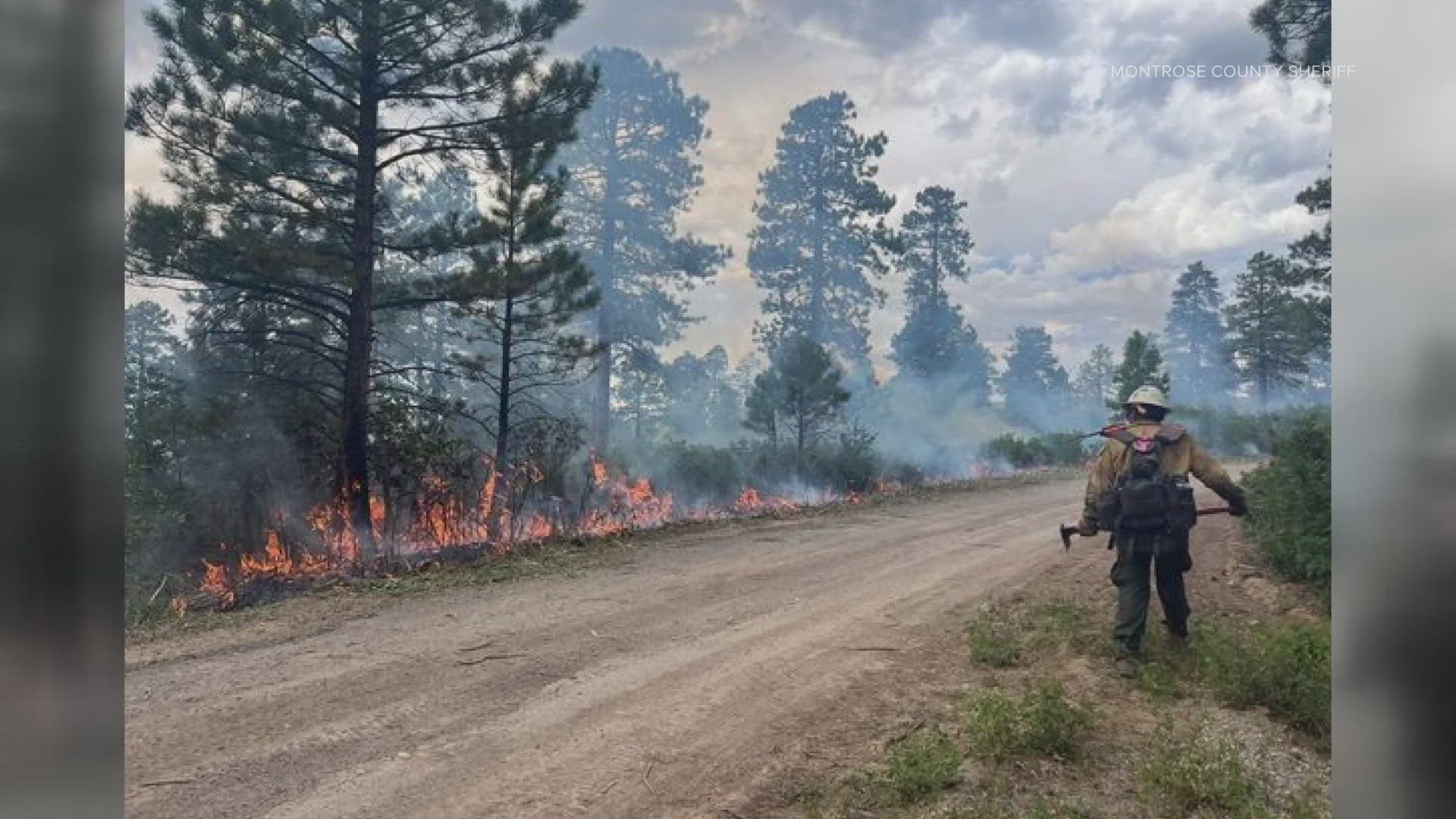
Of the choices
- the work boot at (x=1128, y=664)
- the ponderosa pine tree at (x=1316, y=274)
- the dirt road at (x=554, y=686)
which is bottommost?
the dirt road at (x=554, y=686)

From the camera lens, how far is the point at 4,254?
2.18 metres

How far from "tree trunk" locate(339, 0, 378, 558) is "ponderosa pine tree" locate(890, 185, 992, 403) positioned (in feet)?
21.3

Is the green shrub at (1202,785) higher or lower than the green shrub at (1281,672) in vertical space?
lower

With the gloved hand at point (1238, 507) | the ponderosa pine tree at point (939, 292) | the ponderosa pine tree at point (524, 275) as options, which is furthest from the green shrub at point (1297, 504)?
the ponderosa pine tree at point (524, 275)

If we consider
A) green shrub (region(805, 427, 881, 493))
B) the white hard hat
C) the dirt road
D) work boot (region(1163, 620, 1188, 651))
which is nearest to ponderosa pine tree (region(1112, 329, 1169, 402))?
the white hard hat

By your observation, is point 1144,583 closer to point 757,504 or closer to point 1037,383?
point 1037,383

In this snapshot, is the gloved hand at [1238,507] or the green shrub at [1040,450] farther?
the green shrub at [1040,450]

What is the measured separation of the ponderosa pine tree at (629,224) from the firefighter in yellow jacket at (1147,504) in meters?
5.37

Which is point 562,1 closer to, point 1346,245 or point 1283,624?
point 1346,245

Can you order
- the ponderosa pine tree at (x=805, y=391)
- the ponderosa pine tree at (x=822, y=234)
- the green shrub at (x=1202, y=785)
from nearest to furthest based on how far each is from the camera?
the green shrub at (x=1202, y=785)
the ponderosa pine tree at (x=822, y=234)
the ponderosa pine tree at (x=805, y=391)

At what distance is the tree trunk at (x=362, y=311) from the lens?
7.99 meters

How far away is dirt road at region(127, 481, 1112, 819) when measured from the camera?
3557 mm

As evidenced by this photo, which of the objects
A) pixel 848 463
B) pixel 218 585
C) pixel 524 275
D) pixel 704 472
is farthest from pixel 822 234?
pixel 218 585

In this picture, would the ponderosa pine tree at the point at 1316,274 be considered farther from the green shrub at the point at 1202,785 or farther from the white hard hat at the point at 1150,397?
the green shrub at the point at 1202,785
